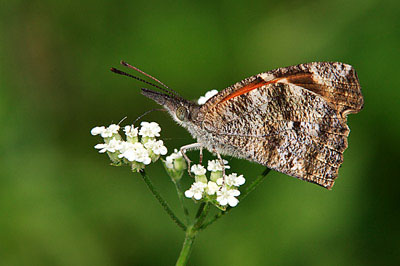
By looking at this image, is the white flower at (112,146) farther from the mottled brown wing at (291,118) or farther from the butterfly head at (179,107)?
the mottled brown wing at (291,118)

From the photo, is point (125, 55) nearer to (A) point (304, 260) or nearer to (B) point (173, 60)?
(B) point (173, 60)

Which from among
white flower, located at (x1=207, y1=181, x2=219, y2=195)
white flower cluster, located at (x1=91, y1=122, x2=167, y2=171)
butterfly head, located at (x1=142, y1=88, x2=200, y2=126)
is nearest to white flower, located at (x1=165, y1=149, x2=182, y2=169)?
white flower cluster, located at (x1=91, y1=122, x2=167, y2=171)

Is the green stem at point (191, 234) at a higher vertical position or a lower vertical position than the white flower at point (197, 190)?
lower

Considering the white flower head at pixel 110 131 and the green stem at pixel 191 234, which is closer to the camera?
the green stem at pixel 191 234

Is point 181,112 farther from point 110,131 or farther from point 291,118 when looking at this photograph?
point 291,118

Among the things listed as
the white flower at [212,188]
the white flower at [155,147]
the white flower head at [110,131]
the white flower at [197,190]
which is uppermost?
the white flower head at [110,131]

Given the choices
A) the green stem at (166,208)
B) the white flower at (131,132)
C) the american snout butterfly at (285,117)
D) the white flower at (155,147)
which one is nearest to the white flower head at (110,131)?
the white flower at (131,132)

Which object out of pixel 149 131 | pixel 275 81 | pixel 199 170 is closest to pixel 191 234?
pixel 199 170

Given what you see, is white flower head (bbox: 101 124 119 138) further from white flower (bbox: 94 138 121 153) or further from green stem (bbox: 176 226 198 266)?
green stem (bbox: 176 226 198 266)
